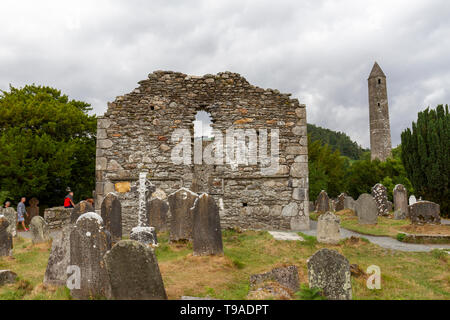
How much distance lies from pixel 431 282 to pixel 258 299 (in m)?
3.27

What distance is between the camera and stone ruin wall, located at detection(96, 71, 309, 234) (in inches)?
398

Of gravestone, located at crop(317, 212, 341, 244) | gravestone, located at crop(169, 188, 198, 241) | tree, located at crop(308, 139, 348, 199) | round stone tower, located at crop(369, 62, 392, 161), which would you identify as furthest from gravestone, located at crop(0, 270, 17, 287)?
round stone tower, located at crop(369, 62, 392, 161)

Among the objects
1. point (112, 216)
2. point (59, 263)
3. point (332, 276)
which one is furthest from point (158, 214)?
point (332, 276)

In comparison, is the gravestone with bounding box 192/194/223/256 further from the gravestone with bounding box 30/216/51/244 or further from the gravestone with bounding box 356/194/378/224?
the gravestone with bounding box 356/194/378/224

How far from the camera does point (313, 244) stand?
7.88 metres

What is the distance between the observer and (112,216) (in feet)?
26.2

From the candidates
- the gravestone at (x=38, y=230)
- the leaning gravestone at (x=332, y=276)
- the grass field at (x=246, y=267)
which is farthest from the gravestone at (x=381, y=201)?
the gravestone at (x=38, y=230)

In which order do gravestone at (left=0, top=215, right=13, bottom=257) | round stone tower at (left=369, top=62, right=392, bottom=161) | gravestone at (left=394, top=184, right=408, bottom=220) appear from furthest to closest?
round stone tower at (left=369, top=62, right=392, bottom=161) → gravestone at (left=394, top=184, right=408, bottom=220) → gravestone at (left=0, top=215, right=13, bottom=257)

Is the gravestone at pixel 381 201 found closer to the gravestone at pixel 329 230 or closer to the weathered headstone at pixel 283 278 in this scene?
the gravestone at pixel 329 230

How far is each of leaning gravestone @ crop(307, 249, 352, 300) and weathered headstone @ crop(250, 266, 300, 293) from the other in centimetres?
49

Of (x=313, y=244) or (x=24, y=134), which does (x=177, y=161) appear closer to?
(x=313, y=244)

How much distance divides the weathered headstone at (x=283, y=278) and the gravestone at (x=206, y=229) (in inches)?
73.8

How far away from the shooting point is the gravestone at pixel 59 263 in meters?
4.88

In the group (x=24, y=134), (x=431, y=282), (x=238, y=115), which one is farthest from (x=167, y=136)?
(x=24, y=134)
